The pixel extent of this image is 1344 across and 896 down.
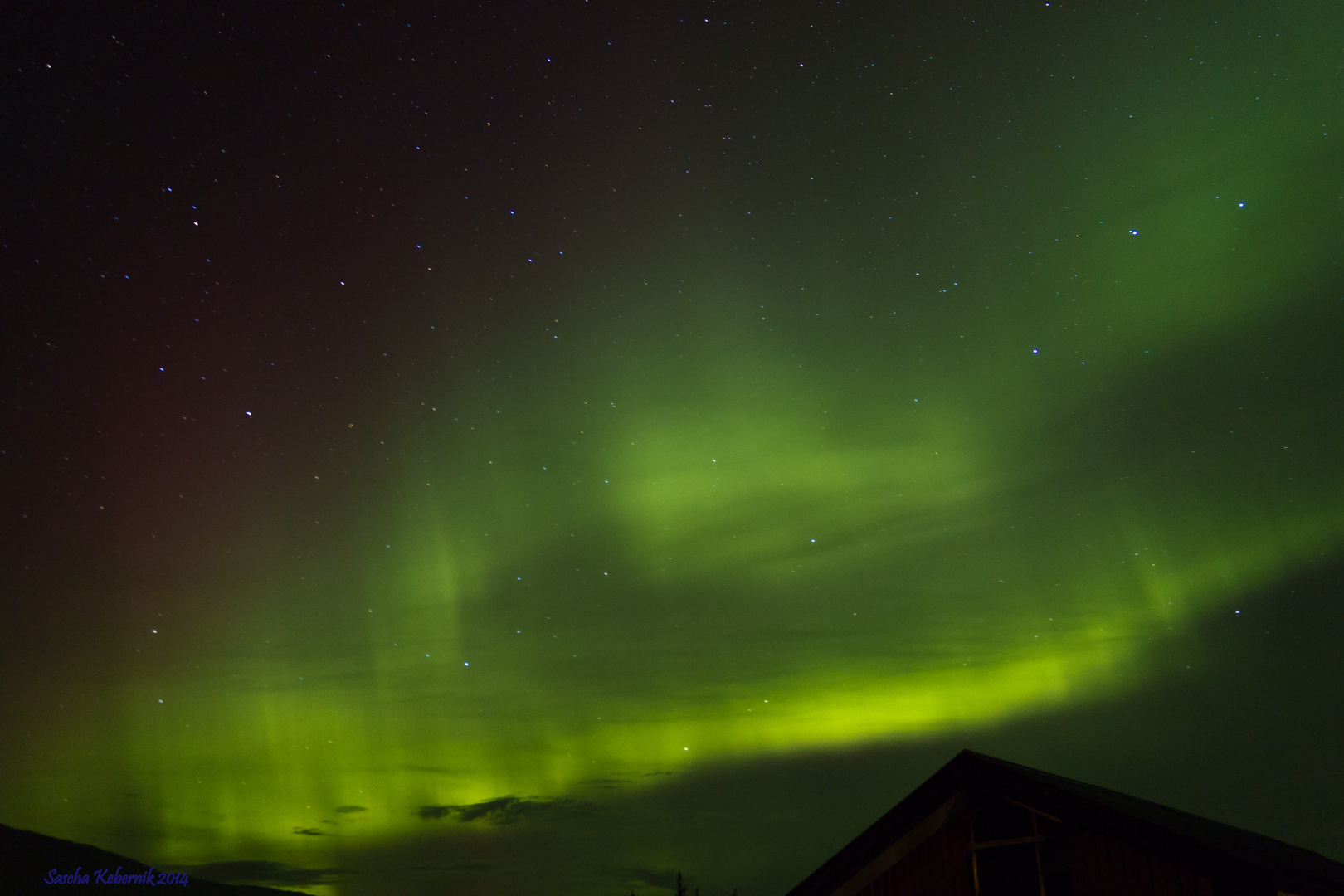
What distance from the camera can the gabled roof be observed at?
6266mm

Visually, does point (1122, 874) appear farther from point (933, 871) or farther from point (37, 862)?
point (37, 862)

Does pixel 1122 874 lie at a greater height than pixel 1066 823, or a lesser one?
lesser

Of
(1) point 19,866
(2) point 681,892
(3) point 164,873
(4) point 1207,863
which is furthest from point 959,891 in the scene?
(3) point 164,873

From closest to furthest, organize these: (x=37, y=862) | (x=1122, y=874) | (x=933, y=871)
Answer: (x=1122, y=874), (x=933, y=871), (x=37, y=862)

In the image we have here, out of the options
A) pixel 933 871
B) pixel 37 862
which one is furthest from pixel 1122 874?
pixel 37 862

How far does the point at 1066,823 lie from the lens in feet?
25.9

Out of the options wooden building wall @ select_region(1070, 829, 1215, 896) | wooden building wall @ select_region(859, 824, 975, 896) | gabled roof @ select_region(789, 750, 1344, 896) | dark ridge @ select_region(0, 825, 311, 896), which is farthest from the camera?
dark ridge @ select_region(0, 825, 311, 896)

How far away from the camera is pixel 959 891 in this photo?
27.6 feet

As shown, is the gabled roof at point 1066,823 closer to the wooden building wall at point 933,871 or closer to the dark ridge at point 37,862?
the wooden building wall at point 933,871

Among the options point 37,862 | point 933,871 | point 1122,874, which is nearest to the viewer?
point 1122,874


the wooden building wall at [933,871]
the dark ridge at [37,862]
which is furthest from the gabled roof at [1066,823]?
the dark ridge at [37,862]

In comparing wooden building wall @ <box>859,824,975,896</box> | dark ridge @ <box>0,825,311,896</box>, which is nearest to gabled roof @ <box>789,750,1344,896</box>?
wooden building wall @ <box>859,824,975,896</box>

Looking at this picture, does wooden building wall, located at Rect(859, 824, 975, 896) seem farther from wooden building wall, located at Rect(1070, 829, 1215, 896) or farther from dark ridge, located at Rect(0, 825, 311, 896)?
dark ridge, located at Rect(0, 825, 311, 896)

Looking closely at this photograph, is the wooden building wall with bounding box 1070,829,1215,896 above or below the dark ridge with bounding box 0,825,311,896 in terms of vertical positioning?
above
